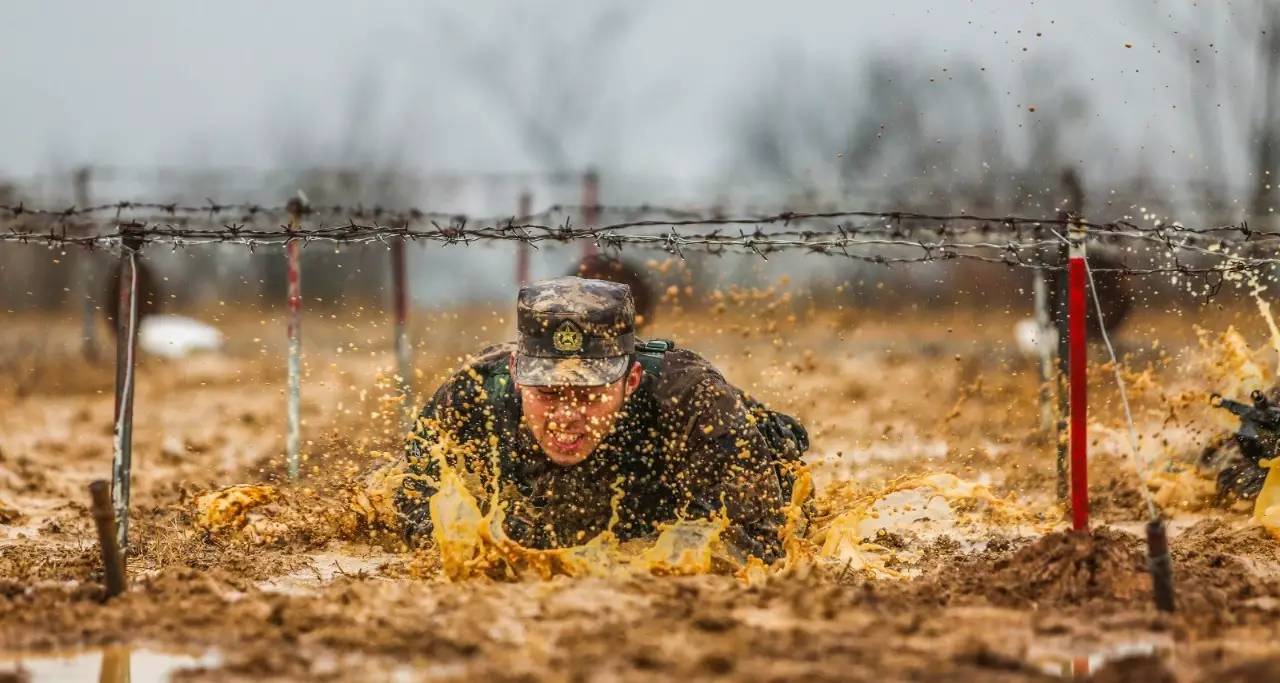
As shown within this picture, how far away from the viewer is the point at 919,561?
23.6 feet

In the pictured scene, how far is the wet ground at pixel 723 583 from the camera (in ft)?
15.3

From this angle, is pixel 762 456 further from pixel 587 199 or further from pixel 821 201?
pixel 821 201

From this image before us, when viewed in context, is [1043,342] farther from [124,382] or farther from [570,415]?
[124,382]

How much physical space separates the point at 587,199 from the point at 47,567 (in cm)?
857

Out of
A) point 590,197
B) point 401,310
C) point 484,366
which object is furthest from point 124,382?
point 590,197

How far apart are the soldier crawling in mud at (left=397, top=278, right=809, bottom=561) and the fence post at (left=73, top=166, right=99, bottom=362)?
34.3 ft

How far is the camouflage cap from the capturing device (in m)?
6.20

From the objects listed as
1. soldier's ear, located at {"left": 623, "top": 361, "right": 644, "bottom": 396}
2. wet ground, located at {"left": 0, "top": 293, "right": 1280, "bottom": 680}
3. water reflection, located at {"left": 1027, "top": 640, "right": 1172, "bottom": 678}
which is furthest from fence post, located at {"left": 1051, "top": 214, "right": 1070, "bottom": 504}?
→ water reflection, located at {"left": 1027, "top": 640, "right": 1172, "bottom": 678}

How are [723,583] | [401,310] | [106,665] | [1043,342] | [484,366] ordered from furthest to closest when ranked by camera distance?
[401,310] → [1043,342] → [484,366] → [723,583] → [106,665]

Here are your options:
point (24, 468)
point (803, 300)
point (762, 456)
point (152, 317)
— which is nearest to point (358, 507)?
point (762, 456)

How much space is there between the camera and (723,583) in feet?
18.9

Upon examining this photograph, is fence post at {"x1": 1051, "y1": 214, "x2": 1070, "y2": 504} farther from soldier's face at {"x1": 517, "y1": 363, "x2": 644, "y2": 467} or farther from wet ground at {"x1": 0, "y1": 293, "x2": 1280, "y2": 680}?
soldier's face at {"x1": 517, "y1": 363, "x2": 644, "y2": 467}

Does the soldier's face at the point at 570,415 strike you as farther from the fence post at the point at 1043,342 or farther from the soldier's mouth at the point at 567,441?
the fence post at the point at 1043,342

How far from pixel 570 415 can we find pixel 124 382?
1976mm
